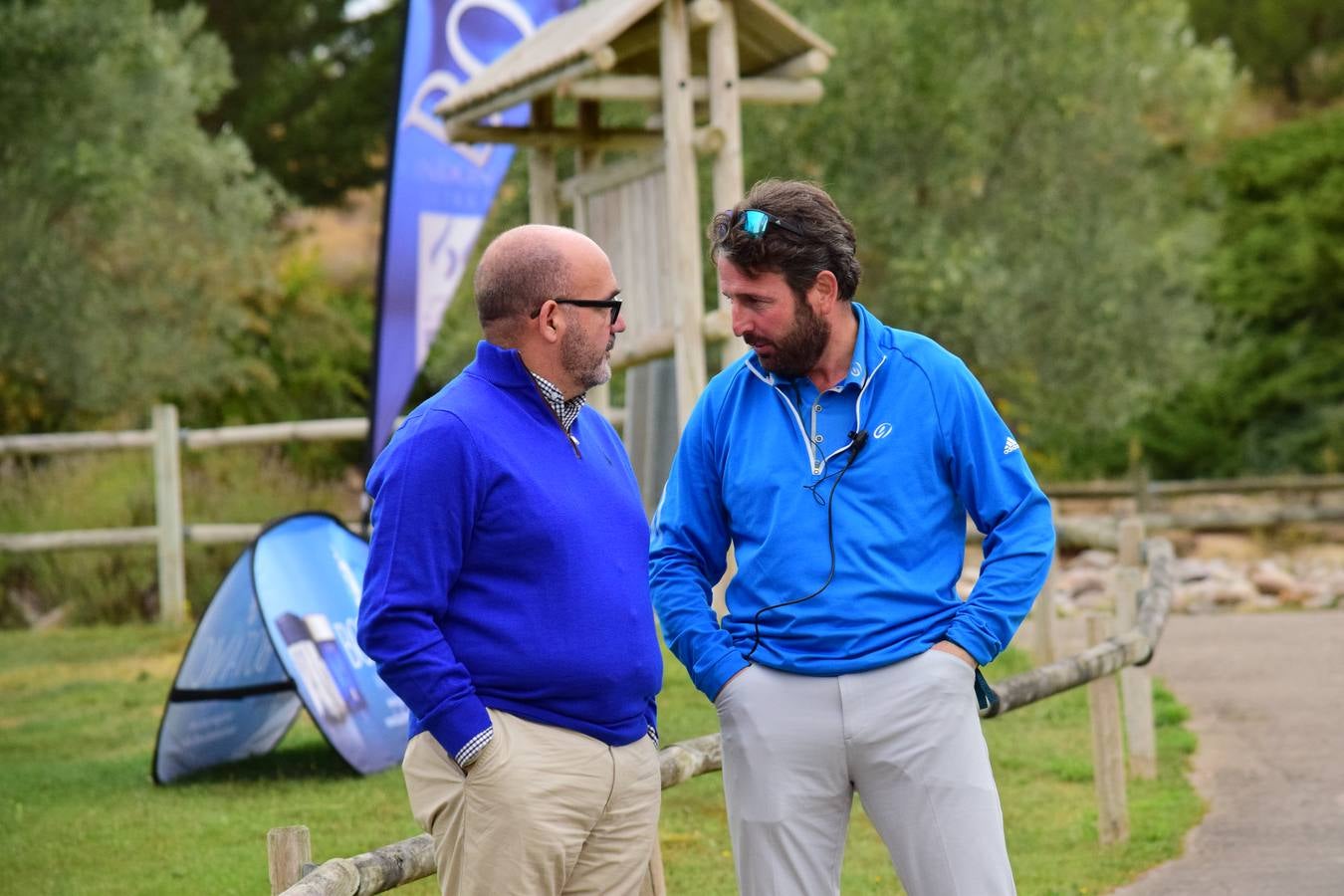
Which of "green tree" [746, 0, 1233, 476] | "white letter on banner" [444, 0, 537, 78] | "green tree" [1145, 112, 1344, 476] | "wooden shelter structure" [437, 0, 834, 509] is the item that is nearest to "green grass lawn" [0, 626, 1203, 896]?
"wooden shelter structure" [437, 0, 834, 509]

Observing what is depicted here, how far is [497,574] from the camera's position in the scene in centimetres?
297

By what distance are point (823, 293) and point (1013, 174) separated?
1328 cm

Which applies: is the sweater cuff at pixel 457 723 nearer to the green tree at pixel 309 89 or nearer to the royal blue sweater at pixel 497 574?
the royal blue sweater at pixel 497 574

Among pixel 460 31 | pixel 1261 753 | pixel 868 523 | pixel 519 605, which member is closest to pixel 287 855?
pixel 519 605

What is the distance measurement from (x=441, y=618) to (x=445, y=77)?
746 centimetres

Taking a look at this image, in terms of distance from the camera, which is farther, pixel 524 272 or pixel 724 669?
pixel 724 669

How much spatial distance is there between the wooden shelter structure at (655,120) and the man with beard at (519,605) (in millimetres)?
4856

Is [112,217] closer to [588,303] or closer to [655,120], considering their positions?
[655,120]

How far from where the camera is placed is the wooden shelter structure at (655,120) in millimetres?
8133

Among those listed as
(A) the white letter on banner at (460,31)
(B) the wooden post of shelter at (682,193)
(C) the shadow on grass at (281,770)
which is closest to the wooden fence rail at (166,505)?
Result: (A) the white letter on banner at (460,31)

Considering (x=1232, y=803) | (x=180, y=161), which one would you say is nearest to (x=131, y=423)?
(x=180, y=161)

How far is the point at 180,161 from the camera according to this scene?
598 inches

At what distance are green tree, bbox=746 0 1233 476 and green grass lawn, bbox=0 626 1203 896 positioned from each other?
7002 millimetres

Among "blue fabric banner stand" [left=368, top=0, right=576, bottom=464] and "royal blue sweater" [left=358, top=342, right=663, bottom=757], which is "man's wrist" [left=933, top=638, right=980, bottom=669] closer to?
"royal blue sweater" [left=358, top=342, right=663, bottom=757]
